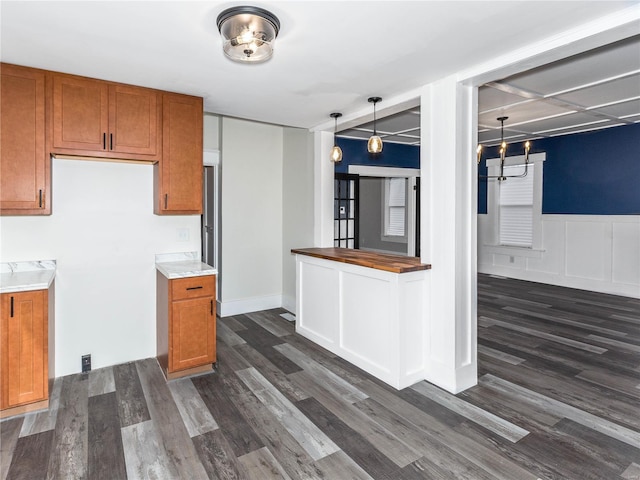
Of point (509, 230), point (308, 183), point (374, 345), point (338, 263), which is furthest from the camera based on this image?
point (509, 230)

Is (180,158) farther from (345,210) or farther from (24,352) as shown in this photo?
(345,210)

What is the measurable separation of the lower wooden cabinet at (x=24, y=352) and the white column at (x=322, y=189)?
2881 millimetres

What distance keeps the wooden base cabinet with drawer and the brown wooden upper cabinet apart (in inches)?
45.1

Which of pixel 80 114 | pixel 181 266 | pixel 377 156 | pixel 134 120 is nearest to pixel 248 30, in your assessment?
pixel 134 120

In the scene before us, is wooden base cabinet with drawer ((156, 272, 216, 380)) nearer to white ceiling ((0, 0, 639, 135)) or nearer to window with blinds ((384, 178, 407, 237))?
white ceiling ((0, 0, 639, 135))

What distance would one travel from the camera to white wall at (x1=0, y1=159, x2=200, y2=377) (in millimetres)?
3180

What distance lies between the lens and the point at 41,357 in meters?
2.64

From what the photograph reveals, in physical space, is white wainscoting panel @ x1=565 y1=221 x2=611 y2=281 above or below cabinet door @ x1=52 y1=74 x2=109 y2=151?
below

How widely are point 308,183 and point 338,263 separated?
1.56m

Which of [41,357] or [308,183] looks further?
[308,183]

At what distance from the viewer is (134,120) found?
3.21 m

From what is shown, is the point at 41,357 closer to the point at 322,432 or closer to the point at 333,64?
the point at 322,432

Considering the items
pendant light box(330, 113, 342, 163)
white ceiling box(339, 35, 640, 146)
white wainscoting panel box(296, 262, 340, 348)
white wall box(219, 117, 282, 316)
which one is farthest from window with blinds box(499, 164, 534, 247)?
white wainscoting panel box(296, 262, 340, 348)

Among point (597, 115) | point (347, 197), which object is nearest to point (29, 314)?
point (347, 197)
